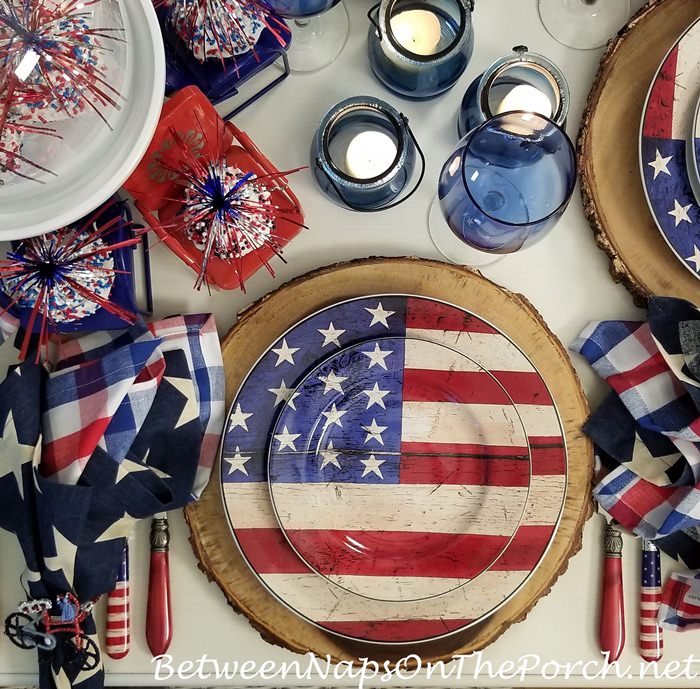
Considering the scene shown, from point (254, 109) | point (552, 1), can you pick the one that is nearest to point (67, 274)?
point (254, 109)

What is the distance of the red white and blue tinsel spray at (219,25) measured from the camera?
0.59 meters

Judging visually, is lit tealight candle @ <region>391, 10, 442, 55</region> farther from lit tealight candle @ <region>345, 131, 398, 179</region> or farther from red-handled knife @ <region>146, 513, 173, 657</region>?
red-handled knife @ <region>146, 513, 173, 657</region>

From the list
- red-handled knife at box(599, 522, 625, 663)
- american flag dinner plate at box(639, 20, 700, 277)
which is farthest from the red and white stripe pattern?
red-handled knife at box(599, 522, 625, 663)

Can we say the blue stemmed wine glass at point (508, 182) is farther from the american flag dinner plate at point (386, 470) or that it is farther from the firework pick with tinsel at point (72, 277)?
the firework pick with tinsel at point (72, 277)

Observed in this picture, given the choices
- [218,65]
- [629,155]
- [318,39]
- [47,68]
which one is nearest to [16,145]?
[47,68]

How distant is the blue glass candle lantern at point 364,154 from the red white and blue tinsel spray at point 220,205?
0.05 meters

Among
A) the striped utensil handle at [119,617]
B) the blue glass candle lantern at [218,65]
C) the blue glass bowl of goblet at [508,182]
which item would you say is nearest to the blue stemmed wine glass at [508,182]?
the blue glass bowl of goblet at [508,182]

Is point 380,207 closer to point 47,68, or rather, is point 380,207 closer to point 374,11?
point 374,11

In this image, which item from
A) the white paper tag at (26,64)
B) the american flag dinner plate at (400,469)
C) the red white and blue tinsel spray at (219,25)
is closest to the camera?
the white paper tag at (26,64)

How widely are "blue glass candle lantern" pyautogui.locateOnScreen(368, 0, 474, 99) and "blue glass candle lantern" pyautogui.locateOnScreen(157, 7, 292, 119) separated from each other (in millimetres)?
101

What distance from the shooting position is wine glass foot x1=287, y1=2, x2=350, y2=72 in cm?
72

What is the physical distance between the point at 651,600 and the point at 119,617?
0.60 m

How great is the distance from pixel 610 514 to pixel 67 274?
0.62 m

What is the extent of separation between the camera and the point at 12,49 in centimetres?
42
